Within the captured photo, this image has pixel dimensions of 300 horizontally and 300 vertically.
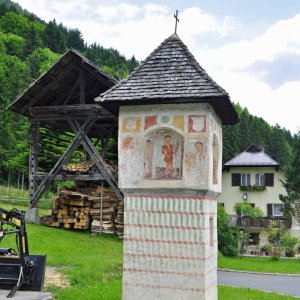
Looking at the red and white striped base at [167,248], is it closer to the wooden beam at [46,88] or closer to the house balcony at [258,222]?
the wooden beam at [46,88]

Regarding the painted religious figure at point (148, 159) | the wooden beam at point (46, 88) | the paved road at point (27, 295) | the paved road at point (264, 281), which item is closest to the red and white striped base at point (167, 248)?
the painted religious figure at point (148, 159)

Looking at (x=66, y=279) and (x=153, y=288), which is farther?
(x=66, y=279)

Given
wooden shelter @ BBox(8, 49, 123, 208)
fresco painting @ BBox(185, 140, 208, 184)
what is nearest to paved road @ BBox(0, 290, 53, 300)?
fresco painting @ BBox(185, 140, 208, 184)

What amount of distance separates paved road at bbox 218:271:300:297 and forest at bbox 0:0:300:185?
10.9m

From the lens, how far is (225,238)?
100 ft

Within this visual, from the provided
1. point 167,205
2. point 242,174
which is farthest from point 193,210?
point 242,174

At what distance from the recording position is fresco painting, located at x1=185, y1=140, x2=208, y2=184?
10586 mm

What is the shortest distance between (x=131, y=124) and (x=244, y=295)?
22.4 feet

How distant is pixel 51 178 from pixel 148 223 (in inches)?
538

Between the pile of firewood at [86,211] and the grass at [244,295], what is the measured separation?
8.99 metres

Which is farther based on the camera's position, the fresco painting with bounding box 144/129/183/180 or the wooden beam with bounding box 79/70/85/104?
the wooden beam with bounding box 79/70/85/104

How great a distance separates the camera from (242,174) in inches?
1751

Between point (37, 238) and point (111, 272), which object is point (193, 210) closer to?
point (111, 272)

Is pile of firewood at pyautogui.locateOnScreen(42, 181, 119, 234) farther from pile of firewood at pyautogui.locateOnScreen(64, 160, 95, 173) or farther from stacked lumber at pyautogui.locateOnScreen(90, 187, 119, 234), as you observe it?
pile of firewood at pyautogui.locateOnScreen(64, 160, 95, 173)
